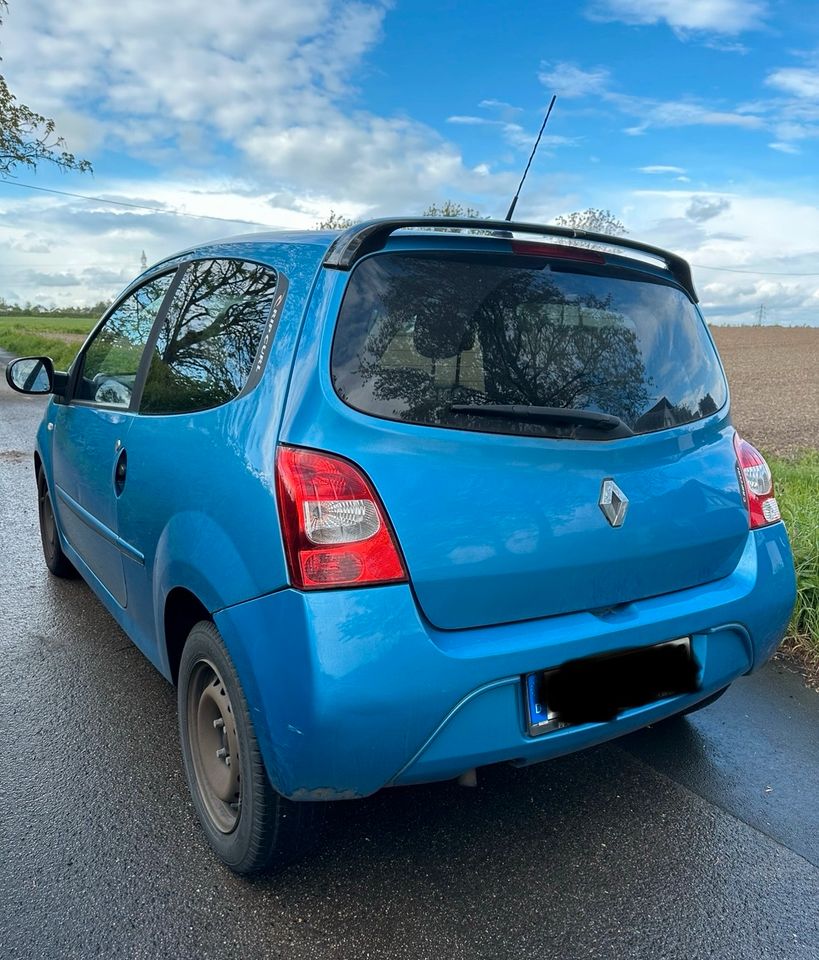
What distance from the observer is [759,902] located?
211 cm

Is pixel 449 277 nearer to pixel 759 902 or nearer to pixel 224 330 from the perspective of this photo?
pixel 224 330

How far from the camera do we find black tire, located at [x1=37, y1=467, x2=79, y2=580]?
4406 millimetres

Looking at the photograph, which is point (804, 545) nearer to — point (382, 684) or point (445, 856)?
point (445, 856)

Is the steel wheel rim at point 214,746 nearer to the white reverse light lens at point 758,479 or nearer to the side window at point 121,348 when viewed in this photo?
the side window at point 121,348

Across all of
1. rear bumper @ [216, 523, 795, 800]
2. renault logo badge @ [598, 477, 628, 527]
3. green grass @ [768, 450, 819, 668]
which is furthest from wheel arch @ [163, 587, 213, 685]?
green grass @ [768, 450, 819, 668]

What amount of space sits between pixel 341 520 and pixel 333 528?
0.09 feet

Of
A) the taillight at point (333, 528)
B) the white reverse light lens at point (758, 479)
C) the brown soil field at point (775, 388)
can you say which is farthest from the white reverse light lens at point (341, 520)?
the brown soil field at point (775, 388)

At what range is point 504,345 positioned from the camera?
2066mm

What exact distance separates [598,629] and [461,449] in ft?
1.98

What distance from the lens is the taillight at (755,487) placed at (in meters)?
2.43

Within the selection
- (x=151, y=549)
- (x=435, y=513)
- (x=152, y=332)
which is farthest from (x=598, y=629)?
(x=152, y=332)

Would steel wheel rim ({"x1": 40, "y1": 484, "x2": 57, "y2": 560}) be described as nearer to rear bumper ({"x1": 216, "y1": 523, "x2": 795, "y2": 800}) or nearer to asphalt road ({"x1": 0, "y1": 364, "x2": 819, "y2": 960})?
asphalt road ({"x1": 0, "y1": 364, "x2": 819, "y2": 960})

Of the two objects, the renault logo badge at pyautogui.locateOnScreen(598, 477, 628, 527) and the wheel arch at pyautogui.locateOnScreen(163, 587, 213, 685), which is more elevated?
the renault logo badge at pyautogui.locateOnScreen(598, 477, 628, 527)

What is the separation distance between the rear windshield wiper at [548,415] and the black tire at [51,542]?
3.18 m
